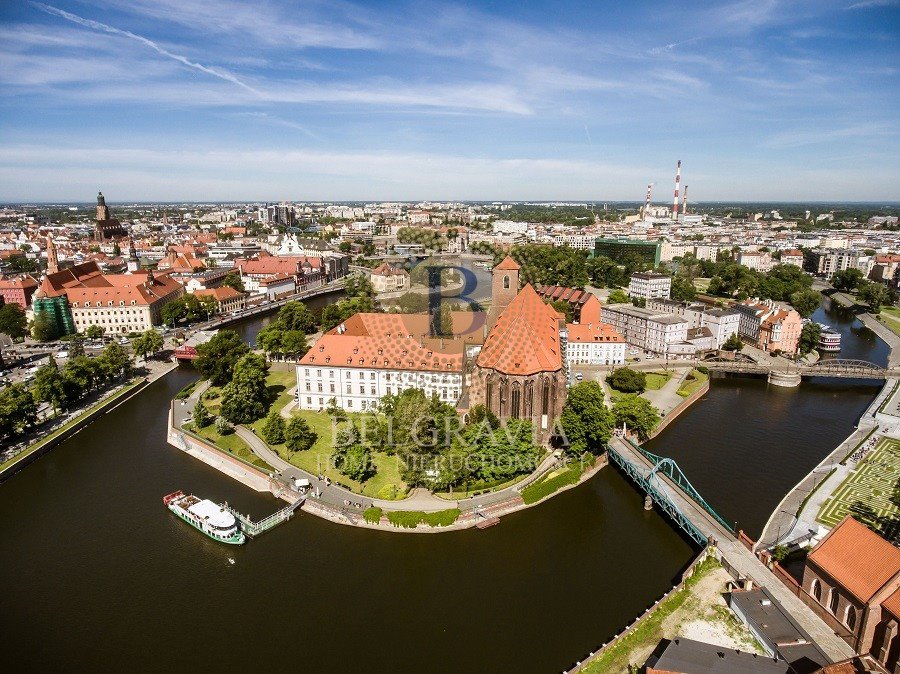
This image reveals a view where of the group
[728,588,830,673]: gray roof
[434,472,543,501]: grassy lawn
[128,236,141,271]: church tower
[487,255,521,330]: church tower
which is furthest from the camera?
[128,236,141,271]: church tower

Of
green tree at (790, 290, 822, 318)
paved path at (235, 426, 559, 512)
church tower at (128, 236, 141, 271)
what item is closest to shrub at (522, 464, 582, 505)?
paved path at (235, 426, 559, 512)

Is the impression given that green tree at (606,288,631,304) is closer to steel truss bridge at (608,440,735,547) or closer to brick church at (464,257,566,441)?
brick church at (464,257,566,441)

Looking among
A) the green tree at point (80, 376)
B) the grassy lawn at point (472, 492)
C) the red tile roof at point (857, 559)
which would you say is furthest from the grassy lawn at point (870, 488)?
the green tree at point (80, 376)

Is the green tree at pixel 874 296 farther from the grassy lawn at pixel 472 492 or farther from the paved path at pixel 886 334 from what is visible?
the grassy lawn at pixel 472 492

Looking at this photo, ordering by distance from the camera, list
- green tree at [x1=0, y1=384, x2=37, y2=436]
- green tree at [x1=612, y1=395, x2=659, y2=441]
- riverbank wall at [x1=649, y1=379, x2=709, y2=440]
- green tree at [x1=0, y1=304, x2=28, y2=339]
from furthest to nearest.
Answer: green tree at [x1=0, y1=304, x2=28, y2=339] → riverbank wall at [x1=649, y1=379, x2=709, y2=440] → green tree at [x1=612, y1=395, x2=659, y2=441] → green tree at [x1=0, y1=384, x2=37, y2=436]

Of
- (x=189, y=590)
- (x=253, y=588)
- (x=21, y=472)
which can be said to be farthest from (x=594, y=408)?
(x=21, y=472)

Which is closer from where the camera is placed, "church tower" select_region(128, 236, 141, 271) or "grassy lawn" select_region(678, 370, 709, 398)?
"grassy lawn" select_region(678, 370, 709, 398)
